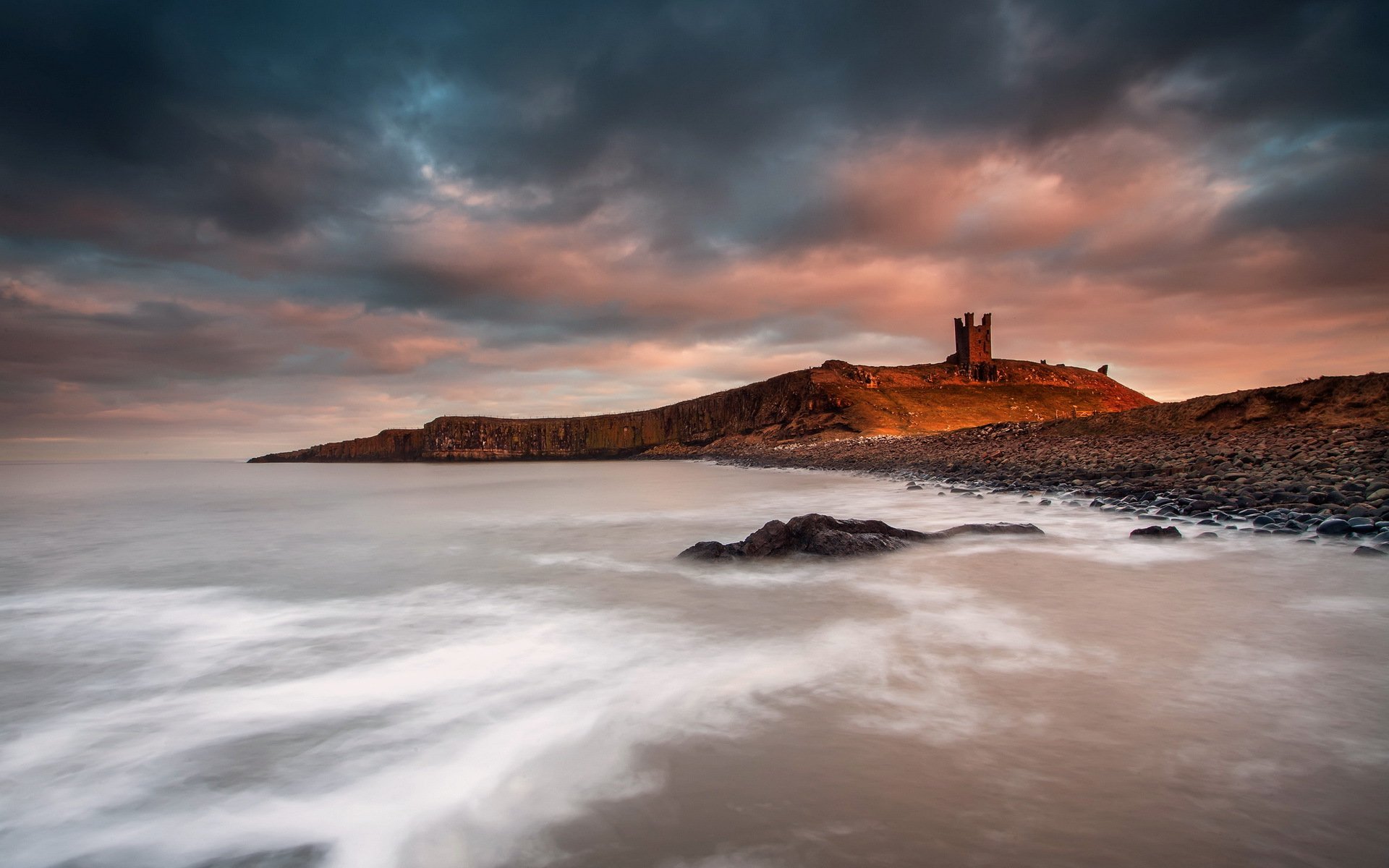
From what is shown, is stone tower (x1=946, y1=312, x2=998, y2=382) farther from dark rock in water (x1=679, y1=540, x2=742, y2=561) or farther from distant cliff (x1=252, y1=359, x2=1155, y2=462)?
dark rock in water (x1=679, y1=540, x2=742, y2=561)

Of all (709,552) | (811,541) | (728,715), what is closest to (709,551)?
(709,552)

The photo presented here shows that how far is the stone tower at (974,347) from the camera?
296 feet

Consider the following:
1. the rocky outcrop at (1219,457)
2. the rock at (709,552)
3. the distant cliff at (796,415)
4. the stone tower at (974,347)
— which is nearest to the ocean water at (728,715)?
the rock at (709,552)

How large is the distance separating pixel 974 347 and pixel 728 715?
99370mm

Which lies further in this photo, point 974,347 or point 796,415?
point 974,347

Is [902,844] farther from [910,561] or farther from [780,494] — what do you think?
[780,494]

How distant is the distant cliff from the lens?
216 ft

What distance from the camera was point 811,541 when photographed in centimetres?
651

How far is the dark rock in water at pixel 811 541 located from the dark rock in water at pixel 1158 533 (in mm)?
2492

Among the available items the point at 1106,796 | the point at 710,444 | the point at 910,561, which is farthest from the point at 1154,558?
the point at 710,444

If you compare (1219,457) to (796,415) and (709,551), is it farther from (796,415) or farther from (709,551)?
(796,415)

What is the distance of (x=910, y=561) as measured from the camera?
20.5 ft

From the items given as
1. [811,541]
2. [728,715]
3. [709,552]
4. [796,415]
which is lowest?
[728,715]

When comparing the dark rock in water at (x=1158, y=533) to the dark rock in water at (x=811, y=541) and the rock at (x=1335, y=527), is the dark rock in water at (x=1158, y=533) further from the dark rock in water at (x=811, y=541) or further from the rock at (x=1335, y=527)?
the dark rock in water at (x=811, y=541)
